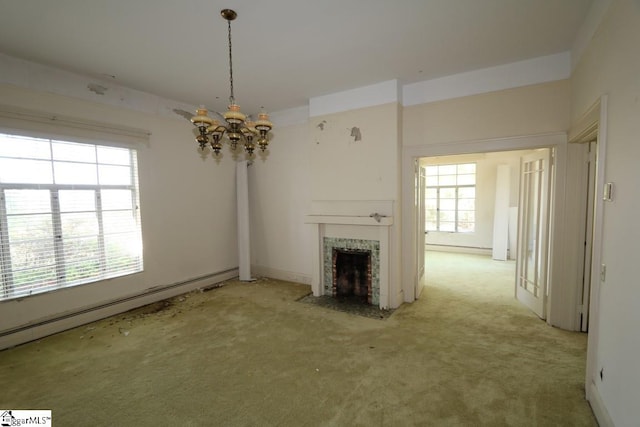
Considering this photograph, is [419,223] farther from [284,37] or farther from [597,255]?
[284,37]

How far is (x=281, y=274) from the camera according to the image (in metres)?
5.43

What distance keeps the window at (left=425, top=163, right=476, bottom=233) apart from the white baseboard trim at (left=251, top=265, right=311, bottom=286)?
484cm

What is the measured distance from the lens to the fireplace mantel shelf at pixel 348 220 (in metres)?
3.90

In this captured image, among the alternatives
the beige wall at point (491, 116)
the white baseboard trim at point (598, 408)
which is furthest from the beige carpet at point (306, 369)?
the beige wall at point (491, 116)

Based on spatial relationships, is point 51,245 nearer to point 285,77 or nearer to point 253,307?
point 253,307

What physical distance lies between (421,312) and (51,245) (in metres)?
4.53

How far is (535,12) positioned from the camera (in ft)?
8.00

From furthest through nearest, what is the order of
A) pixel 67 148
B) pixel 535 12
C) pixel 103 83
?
1. pixel 103 83
2. pixel 67 148
3. pixel 535 12

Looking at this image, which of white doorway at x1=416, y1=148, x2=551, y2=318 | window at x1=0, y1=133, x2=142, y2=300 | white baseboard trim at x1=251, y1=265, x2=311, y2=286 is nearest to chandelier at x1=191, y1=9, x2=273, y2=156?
window at x1=0, y1=133, x2=142, y2=300

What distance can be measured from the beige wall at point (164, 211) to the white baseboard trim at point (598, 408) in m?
4.95

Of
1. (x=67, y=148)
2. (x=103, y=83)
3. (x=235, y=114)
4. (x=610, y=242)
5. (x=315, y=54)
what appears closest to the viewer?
(x=610, y=242)

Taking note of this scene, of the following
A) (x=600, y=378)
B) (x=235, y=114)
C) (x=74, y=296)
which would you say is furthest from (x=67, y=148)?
(x=600, y=378)

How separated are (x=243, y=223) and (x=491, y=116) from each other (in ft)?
13.8

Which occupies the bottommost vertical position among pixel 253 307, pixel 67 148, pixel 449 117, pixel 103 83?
pixel 253 307
